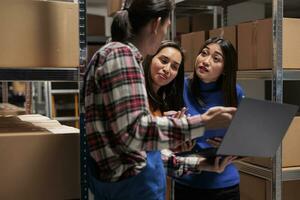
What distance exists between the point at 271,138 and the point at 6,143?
2.84ft

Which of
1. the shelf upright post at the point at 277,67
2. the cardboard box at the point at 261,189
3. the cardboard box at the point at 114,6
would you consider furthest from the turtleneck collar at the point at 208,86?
→ the cardboard box at the point at 114,6

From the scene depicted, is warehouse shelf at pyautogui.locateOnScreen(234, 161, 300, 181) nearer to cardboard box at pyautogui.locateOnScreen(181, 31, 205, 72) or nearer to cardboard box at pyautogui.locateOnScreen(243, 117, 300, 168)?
cardboard box at pyautogui.locateOnScreen(243, 117, 300, 168)

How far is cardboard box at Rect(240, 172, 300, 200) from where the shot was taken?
2236mm

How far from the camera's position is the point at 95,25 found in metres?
4.84

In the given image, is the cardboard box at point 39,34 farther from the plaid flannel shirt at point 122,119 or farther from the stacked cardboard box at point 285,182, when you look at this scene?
the stacked cardboard box at point 285,182

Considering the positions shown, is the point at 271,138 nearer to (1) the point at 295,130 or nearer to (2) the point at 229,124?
(2) the point at 229,124

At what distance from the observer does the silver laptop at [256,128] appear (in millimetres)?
1168

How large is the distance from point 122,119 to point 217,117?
0.26 meters

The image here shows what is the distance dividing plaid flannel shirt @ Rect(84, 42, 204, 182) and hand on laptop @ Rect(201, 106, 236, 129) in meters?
0.02

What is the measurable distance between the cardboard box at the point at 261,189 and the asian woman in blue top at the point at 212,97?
1.22ft

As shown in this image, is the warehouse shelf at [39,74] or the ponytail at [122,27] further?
the warehouse shelf at [39,74]

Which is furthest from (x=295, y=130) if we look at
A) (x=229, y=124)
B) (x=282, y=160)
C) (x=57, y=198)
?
(x=57, y=198)

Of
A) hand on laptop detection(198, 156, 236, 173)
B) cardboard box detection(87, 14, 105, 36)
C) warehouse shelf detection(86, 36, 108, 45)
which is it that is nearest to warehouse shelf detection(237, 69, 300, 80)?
hand on laptop detection(198, 156, 236, 173)

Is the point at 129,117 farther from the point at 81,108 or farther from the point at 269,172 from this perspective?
the point at 269,172
